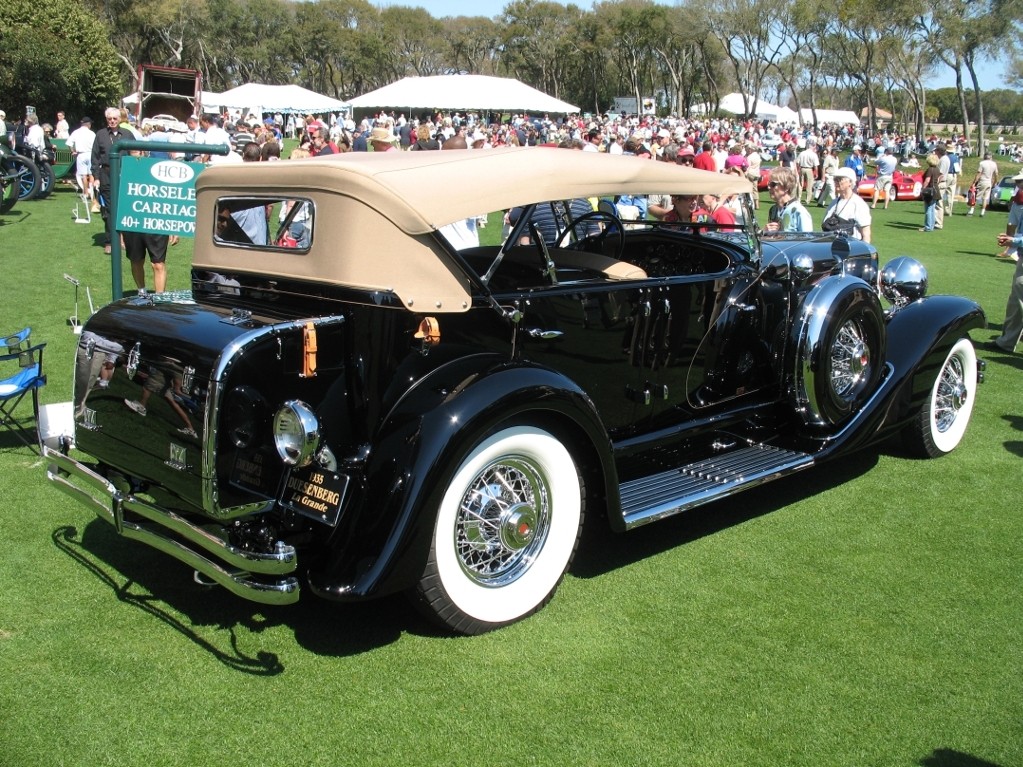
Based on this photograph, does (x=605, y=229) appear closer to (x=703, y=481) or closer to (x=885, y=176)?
(x=703, y=481)

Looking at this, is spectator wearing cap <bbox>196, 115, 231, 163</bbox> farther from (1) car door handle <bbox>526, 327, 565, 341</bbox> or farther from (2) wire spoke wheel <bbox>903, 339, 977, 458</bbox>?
(1) car door handle <bbox>526, 327, 565, 341</bbox>

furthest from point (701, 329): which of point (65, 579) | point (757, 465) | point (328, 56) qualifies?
point (328, 56)

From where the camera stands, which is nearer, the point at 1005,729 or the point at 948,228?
the point at 1005,729

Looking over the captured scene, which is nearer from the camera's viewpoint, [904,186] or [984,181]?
[984,181]

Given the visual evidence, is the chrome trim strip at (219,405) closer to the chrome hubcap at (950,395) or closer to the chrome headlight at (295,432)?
the chrome headlight at (295,432)

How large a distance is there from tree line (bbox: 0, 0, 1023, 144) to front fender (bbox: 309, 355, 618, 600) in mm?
47514

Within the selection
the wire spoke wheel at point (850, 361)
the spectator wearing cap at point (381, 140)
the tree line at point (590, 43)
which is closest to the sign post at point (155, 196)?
the spectator wearing cap at point (381, 140)

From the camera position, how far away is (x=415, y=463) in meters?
3.19

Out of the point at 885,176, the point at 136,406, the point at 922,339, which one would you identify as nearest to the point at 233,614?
the point at 136,406

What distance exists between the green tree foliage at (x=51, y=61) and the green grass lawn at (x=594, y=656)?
30.0 m

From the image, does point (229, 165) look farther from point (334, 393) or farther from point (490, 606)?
point (490, 606)

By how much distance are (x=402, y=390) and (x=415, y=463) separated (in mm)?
391

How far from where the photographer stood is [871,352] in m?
5.27

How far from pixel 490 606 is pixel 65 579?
6.37 ft
